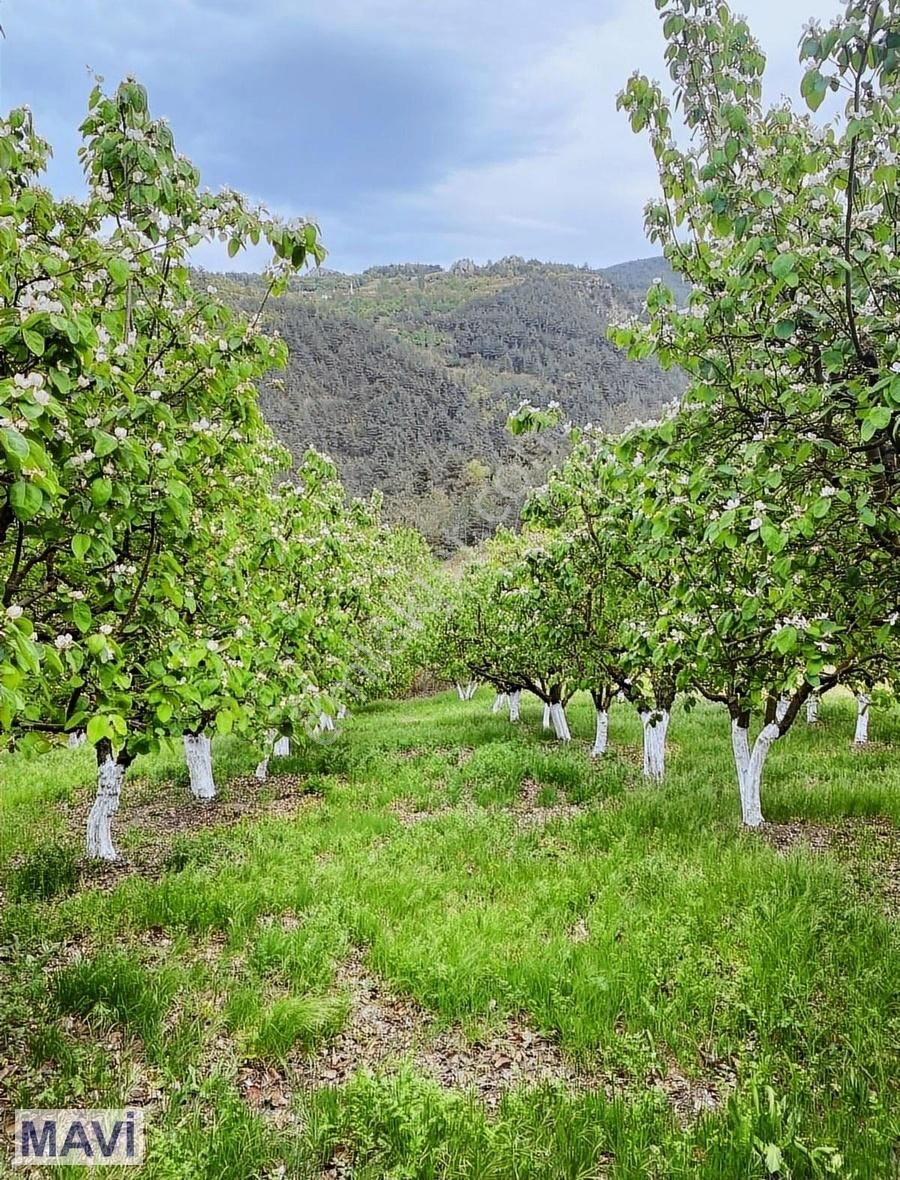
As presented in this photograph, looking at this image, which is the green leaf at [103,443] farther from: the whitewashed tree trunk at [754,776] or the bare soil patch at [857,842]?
the whitewashed tree trunk at [754,776]

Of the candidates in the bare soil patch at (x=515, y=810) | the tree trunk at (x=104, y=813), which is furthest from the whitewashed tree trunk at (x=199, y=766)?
the bare soil patch at (x=515, y=810)

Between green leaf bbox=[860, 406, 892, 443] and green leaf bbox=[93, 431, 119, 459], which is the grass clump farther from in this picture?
green leaf bbox=[860, 406, 892, 443]

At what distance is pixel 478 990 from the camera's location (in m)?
5.50

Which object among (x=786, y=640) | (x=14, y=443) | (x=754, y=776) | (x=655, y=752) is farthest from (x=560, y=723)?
(x=14, y=443)

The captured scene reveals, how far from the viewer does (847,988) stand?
5.29 meters

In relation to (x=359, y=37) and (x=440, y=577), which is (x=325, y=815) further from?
(x=440, y=577)

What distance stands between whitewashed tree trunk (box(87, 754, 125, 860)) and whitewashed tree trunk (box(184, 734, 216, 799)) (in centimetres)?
310

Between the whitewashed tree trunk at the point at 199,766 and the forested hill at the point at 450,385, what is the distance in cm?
4714

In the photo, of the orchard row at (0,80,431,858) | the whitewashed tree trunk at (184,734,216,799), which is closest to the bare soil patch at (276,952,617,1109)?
the orchard row at (0,80,431,858)

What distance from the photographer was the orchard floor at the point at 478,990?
3.96 metres

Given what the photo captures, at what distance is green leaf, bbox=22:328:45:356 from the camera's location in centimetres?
279

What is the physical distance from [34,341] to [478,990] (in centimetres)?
575

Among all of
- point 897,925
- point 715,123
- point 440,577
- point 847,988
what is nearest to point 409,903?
point 847,988

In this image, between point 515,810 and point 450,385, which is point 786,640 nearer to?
point 515,810
